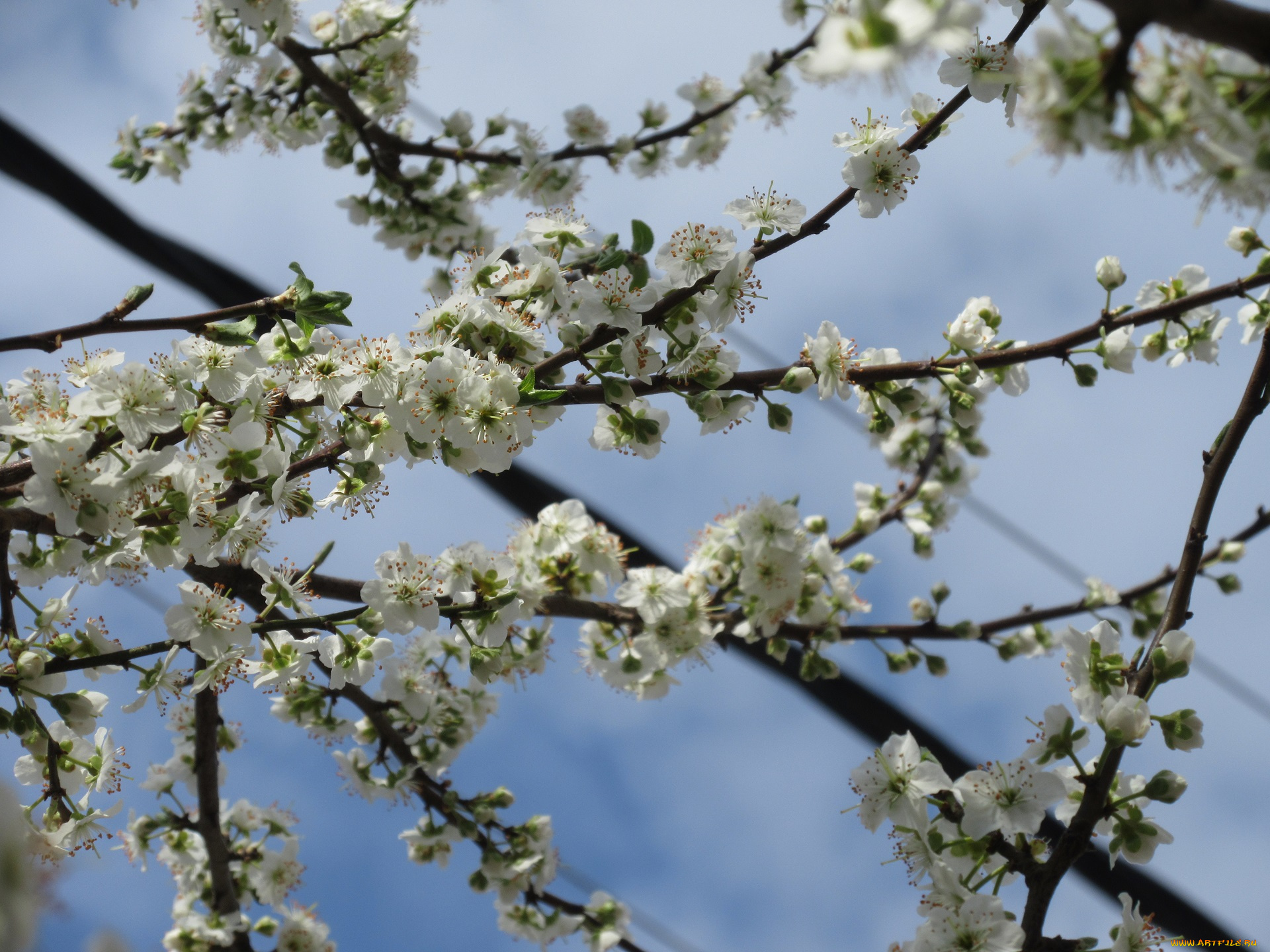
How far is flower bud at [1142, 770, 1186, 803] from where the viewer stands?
110 cm

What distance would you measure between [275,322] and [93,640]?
0.52 metres

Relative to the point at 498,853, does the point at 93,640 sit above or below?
below

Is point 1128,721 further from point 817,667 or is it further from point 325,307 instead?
point 325,307

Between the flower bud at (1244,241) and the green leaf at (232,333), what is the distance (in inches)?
56.6

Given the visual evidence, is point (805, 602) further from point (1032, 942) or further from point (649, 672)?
point (1032, 942)

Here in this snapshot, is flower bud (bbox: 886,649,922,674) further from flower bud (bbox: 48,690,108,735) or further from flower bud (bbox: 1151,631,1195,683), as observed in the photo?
flower bud (bbox: 48,690,108,735)

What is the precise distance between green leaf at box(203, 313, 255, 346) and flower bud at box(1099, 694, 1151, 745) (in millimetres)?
1156

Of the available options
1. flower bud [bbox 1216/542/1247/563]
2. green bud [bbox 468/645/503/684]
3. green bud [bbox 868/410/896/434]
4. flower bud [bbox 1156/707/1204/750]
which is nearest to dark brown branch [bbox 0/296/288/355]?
Answer: green bud [bbox 468/645/503/684]

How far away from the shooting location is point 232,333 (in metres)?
1.02

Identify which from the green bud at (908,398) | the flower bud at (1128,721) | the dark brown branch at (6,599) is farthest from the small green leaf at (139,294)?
Answer: the flower bud at (1128,721)

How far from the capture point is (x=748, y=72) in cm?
232

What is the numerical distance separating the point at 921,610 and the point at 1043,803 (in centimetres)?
84

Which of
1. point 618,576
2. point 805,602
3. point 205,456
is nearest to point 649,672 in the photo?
point 618,576

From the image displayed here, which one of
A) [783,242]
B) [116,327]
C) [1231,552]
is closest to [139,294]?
[116,327]
